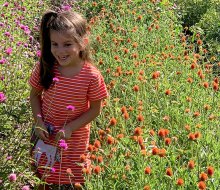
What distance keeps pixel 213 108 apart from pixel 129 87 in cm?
63

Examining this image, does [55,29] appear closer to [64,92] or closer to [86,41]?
[86,41]

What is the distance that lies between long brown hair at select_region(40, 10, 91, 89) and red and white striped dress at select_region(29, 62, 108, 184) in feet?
0.14

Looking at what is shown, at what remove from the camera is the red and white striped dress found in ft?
8.97

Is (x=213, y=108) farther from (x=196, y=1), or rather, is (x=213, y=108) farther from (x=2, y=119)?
(x=196, y=1)

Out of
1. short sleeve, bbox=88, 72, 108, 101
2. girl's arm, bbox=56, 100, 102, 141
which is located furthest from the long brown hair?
girl's arm, bbox=56, 100, 102, 141

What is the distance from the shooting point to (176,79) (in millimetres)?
3955

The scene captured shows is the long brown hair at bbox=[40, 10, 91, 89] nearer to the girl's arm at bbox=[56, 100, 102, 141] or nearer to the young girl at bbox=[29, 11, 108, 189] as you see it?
the young girl at bbox=[29, 11, 108, 189]

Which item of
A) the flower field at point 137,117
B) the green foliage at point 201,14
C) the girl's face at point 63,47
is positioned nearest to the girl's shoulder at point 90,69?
the girl's face at point 63,47

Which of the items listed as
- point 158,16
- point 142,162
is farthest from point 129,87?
point 158,16

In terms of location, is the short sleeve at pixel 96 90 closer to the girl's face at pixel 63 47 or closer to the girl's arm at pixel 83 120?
the girl's arm at pixel 83 120

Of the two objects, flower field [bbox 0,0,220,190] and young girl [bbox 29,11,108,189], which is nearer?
flower field [bbox 0,0,220,190]

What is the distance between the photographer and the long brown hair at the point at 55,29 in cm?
264

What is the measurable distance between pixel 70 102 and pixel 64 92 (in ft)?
0.22

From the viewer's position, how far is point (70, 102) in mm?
2775
